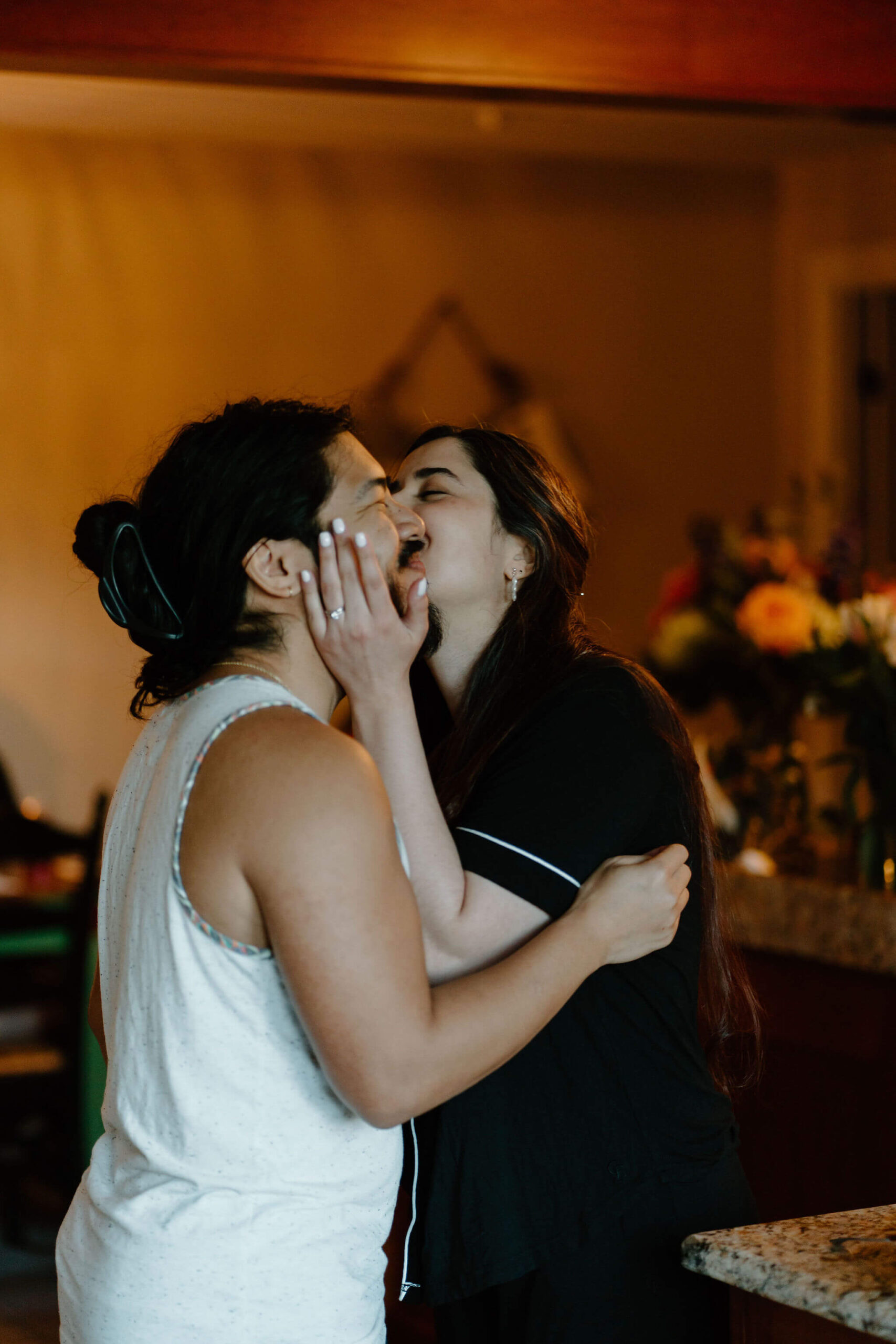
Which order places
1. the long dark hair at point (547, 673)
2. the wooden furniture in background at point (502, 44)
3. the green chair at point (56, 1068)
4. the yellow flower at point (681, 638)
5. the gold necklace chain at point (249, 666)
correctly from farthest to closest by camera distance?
1. the green chair at point (56, 1068)
2. the yellow flower at point (681, 638)
3. the wooden furniture in background at point (502, 44)
4. the long dark hair at point (547, 673)
5. the gold necklace chain at point (249, 666)

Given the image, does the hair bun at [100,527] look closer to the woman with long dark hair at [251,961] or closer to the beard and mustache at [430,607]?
the woman with long dark hair at [251,961]

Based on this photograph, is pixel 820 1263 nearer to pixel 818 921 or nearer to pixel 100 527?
pixel 100 527

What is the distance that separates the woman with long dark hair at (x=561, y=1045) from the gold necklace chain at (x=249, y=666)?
7cm

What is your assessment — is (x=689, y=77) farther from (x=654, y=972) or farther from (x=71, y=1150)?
(x=71, y=1150)

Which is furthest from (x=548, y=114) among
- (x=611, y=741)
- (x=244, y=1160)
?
(x=244, y=1160)

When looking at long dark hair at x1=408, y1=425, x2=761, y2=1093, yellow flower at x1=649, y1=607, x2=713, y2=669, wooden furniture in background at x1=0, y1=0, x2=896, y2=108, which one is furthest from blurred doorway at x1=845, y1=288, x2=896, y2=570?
long dark hair at x1=408, y1=425, x2=761, y2=1093

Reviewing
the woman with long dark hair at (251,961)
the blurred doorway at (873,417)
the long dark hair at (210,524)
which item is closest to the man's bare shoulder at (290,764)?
the woman with long dark hair at (251,961)

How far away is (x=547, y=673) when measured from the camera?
1.56 metres

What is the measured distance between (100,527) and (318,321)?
4.34 m

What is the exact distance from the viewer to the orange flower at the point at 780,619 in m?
2.74

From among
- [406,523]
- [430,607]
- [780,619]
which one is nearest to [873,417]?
[780,619]

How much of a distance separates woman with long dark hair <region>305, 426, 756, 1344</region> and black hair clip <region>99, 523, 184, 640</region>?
125 millimetres

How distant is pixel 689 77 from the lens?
2.28 metres

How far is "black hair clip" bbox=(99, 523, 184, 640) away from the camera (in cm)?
127
